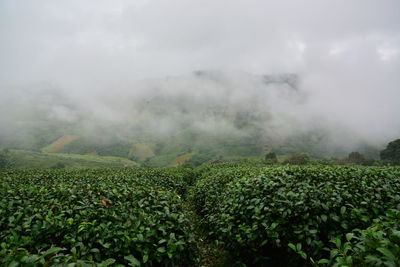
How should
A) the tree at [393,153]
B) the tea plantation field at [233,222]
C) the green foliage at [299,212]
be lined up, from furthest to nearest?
the tree at [393,153]
the green foliage at [299,212]
the tea plantation field at [233,222]

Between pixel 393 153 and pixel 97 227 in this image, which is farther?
pixel 393 153

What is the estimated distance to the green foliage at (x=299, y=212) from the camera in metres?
4.49

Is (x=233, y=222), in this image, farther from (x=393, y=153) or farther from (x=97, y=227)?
(x=393, y=153)

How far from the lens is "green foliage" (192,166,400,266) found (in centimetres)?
449

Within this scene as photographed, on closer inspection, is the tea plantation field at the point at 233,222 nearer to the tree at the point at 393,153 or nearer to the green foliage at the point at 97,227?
the green foliage at the point at 97,227

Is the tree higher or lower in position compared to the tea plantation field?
lower

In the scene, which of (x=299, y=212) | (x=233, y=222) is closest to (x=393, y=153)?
(x=299, y=212)

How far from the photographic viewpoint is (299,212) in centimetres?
470

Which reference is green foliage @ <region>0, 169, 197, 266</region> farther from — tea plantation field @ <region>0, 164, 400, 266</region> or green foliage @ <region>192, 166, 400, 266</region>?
green foliage @ <region>192, 166, 400, 266</region>

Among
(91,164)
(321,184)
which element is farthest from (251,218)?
(91,164)

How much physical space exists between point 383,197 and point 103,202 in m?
6.59

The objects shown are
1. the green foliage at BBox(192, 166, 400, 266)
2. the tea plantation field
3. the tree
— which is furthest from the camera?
the tree

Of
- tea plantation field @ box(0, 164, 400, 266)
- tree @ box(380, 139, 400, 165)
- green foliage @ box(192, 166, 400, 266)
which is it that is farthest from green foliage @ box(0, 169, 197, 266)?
tree @ box(380, 139, 400, 165)

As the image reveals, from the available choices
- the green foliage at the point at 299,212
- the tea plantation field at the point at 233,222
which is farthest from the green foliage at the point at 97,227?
the green foliage at the point at 299,212
